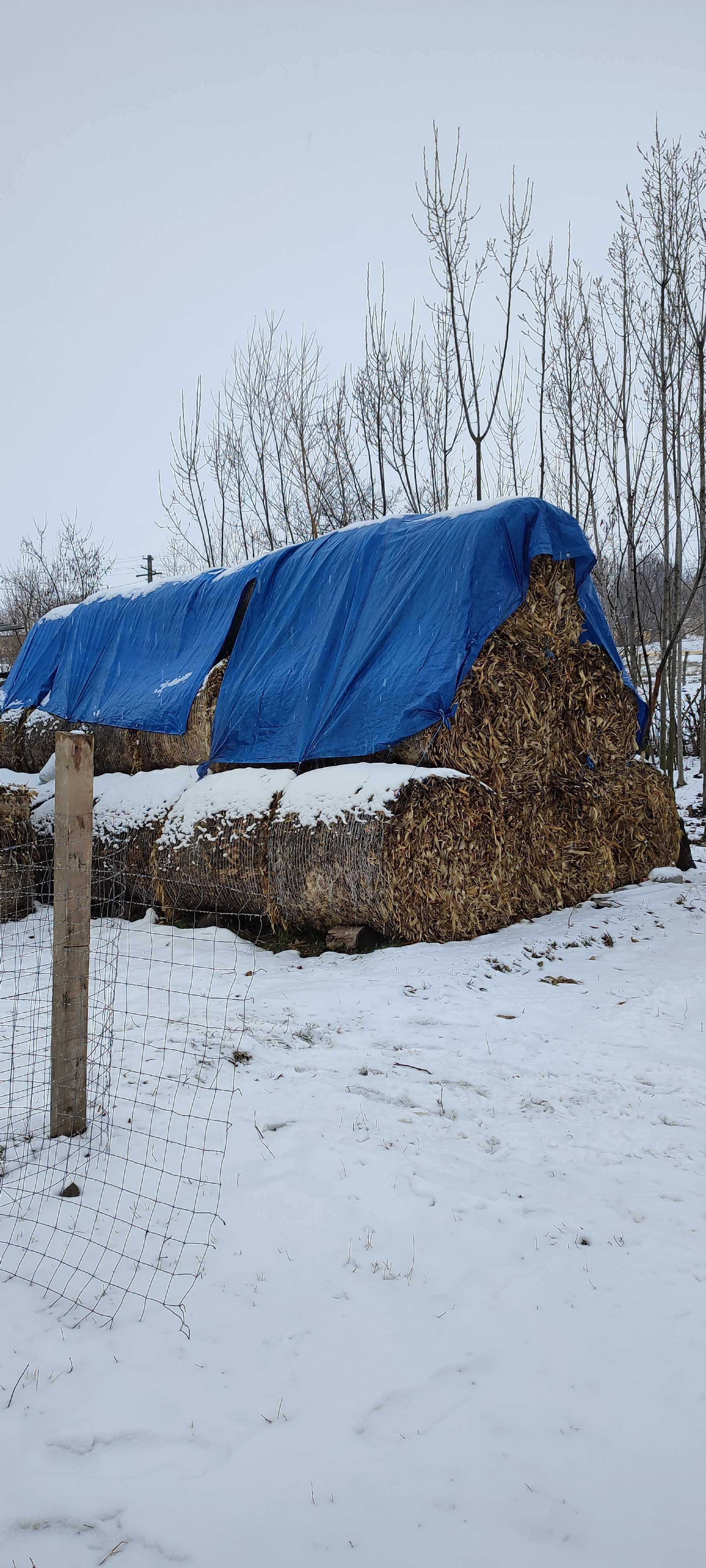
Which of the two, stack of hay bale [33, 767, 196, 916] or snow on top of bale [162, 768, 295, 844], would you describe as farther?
stack of hay bale [33, 767, 196, 916]

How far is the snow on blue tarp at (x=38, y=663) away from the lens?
1072 cm

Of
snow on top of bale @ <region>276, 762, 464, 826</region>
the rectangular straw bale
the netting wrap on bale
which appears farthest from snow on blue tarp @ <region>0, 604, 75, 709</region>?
the rectangular straw bale

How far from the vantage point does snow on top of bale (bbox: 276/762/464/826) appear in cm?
633

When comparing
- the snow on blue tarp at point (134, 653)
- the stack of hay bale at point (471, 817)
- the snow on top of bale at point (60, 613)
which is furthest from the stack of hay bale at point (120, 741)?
the snow on top of bale at point (60, 613)

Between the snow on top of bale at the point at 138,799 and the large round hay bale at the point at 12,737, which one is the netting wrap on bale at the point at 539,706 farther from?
the large round hay bale at the point at 12,737

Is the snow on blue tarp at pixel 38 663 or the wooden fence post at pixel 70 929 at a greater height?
the snow on blue tarp at pixel 38 663

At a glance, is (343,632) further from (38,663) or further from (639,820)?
(38,663)

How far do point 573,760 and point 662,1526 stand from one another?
6.33 m

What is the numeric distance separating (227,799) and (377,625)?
6.31ft

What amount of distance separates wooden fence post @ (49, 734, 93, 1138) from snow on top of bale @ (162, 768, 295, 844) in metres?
3.57

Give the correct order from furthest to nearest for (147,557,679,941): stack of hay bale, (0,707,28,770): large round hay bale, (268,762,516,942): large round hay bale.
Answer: (0,707,28,770): large round hay bale → (147,557,679,941): stack of hay bale → (268,762,516,942): large round hay bale

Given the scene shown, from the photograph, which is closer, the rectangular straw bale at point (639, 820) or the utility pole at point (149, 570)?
the rectangular straw bale at point (639, 820)

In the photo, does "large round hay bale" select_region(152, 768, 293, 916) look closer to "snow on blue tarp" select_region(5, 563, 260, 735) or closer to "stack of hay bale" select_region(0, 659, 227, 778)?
"stack of hay bale" select_region(0, 659, 227, 778)

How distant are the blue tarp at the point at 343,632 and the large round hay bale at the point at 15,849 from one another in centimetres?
136
